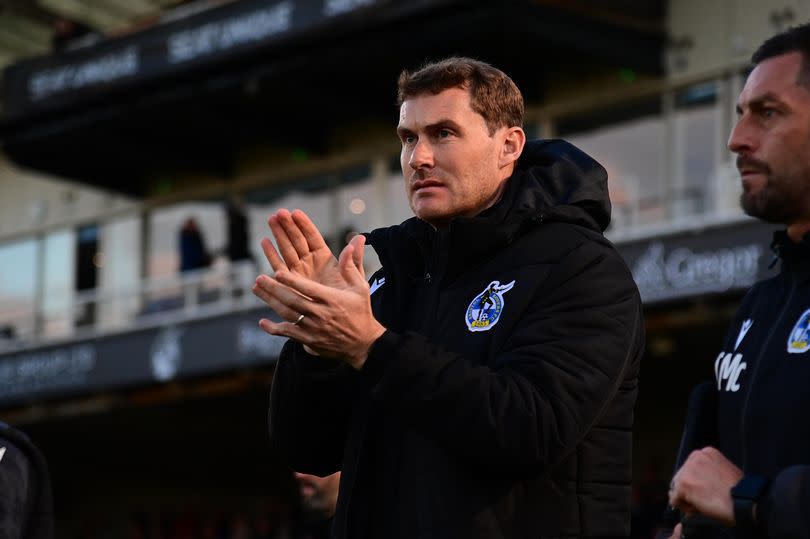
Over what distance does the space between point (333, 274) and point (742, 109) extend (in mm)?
1133

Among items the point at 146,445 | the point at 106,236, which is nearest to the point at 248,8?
the point at 106,236

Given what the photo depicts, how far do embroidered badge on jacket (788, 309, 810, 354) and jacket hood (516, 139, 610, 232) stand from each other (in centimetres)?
53

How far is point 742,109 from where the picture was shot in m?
3.59

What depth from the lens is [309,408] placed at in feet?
11.8

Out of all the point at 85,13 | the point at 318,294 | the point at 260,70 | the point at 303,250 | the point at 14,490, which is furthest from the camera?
the point at 85,13

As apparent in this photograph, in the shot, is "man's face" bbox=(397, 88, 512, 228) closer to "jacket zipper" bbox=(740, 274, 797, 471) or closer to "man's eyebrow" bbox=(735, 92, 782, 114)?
"man's eyebrow" bbox=(735, 92, 782, 114)

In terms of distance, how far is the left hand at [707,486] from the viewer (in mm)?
3088

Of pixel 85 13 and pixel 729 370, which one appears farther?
pixel 85 13

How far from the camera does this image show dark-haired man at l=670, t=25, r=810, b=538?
310cm

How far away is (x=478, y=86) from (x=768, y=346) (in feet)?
3.14

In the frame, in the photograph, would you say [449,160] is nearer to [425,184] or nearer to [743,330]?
[425,184]

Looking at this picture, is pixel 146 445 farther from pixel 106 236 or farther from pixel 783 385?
pixel 783 385

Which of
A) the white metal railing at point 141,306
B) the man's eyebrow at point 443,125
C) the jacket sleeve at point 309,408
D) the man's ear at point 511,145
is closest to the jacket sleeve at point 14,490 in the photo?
the jacket sleeve at point 309,408

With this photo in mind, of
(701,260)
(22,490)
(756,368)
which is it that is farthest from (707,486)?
(701,260)
